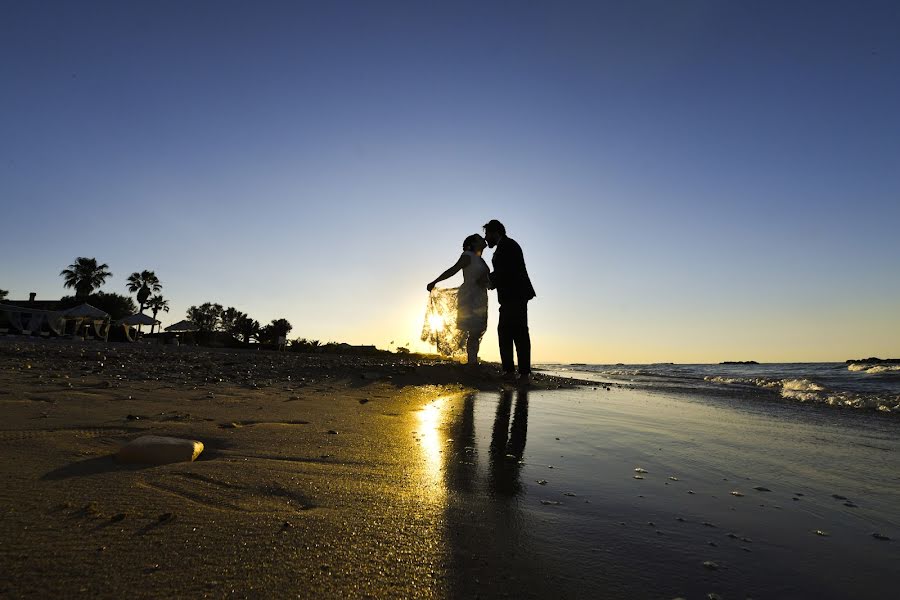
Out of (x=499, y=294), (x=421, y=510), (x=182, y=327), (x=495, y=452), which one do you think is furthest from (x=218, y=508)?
(x=182, y=327)

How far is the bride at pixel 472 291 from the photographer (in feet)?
27.4

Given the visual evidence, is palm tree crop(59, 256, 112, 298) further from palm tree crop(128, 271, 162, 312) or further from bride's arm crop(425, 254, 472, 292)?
bride's arm crop(425, 254, 472, 292)

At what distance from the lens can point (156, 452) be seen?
1.82m

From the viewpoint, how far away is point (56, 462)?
172 centimetres

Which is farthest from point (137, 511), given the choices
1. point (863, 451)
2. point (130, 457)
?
point (863, 451)

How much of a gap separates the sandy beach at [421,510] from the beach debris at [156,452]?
7cm

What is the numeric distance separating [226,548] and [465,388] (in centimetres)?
538

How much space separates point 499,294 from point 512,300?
0.90 ft

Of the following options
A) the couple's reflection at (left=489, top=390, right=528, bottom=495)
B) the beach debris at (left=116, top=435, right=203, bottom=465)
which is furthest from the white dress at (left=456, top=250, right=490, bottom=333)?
the beach debris at (left=116, top=435, right=203, bottom=465)

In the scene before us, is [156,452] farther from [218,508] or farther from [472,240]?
[472,240]

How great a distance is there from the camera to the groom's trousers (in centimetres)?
779

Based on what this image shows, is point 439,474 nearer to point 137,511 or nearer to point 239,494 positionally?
point 239,494

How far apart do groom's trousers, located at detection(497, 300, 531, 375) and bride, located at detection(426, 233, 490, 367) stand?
59cm

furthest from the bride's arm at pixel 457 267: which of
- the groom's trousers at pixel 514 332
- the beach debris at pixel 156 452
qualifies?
the beach debris at pixel 156 452
